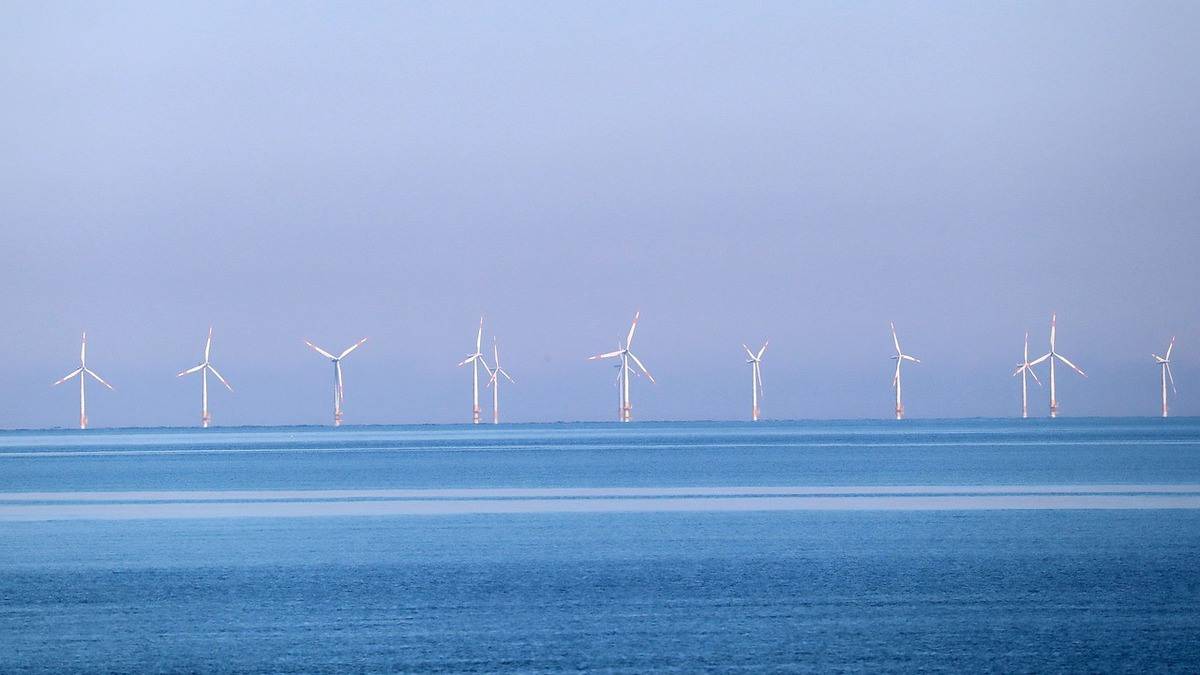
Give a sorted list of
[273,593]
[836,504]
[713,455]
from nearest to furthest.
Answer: [273,593], [836,504], [713,455]

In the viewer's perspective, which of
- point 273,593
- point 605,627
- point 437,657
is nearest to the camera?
point 437,657

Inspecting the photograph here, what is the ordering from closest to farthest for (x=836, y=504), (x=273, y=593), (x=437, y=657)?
(x=437, y=657) < (x=273, y=593) < (x=836, y=504)

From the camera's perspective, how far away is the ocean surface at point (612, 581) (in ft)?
39.5

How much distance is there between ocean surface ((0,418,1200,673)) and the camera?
39.5 feet

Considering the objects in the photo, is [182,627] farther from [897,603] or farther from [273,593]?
[897,603]

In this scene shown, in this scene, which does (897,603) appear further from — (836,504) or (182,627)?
(836,504)

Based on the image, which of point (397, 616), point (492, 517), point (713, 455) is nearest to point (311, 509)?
point (492, 517)

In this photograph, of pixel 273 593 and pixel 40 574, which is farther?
pixel 40 574

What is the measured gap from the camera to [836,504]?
29953 mm

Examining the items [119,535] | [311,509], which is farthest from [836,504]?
[119,535]

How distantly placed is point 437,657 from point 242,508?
66.1ft

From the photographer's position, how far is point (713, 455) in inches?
2657

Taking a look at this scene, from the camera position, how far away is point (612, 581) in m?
16.6

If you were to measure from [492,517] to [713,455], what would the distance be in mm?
41193
